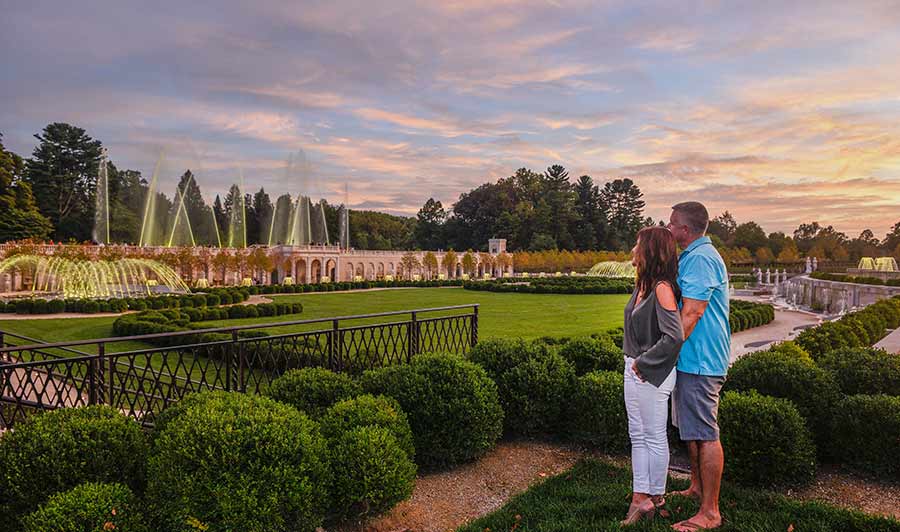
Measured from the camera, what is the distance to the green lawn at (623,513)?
10.7 feet

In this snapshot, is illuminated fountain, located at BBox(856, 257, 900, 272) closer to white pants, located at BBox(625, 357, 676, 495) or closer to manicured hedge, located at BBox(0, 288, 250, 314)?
manicured hedge, located at BBox(0, 288, 250, 314)

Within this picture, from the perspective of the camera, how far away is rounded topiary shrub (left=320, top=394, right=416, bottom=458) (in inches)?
152

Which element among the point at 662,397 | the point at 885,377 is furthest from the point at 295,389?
the point at 885,377

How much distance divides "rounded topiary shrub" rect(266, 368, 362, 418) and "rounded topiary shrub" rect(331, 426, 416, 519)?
0.82 metres

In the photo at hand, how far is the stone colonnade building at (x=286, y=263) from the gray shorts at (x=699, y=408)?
33.7 meters

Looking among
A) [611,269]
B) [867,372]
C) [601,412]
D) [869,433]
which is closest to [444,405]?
[601,412]

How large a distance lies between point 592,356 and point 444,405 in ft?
7.95

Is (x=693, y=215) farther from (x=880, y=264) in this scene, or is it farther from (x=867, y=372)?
→ (x=880, y=264)

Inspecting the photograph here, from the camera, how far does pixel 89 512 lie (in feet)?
8.74

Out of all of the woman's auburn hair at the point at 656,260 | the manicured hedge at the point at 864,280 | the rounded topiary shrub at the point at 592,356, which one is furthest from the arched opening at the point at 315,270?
the woman's auburn hair at the point at 656,260

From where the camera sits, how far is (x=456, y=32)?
1484cm

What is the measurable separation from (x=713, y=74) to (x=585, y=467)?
12289 mm

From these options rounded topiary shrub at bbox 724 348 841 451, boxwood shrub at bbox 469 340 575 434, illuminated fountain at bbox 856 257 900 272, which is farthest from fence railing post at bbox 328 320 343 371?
illuminated fountain at bbox 856 257 900 272

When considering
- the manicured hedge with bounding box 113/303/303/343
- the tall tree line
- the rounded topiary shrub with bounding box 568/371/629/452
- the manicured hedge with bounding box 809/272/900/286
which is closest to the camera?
the rounded topiary shrub with bounding box 568/371/629/452
